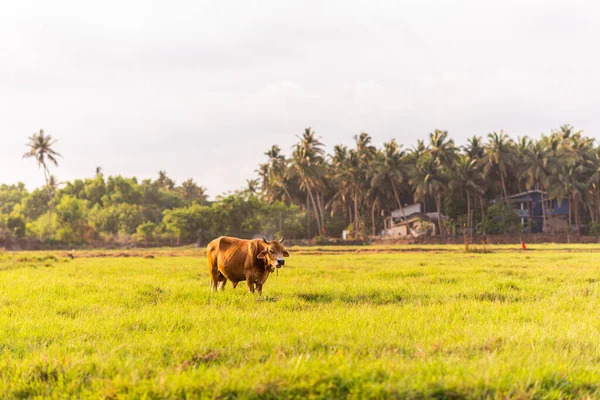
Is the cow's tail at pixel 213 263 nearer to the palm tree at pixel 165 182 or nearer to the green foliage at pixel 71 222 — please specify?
the green foliage at pixel 71 222

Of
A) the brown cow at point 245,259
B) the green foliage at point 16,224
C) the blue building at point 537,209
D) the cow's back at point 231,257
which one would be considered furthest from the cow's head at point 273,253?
the blue building at point 537,209

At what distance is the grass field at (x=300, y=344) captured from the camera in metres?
4.67

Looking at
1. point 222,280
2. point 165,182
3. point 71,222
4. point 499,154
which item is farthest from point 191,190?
point 222,280

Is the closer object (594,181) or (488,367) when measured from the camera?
(488,367)

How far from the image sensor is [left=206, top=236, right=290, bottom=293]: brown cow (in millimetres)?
10578

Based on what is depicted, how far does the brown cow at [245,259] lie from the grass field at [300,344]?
1.68ft

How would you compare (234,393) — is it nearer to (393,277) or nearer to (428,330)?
(428,330)

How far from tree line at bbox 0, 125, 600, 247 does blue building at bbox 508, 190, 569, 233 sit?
106 cm

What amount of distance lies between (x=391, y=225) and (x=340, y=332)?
7088 centimetres

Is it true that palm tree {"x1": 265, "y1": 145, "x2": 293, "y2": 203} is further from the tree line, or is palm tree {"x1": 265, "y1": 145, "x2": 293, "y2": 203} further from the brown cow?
the brown cow

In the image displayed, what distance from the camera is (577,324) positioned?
7469mm

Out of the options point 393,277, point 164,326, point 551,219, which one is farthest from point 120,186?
point 164,326

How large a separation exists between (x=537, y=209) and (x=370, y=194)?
24.3 metres

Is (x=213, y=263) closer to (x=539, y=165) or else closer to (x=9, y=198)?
(x=539, y=165)
